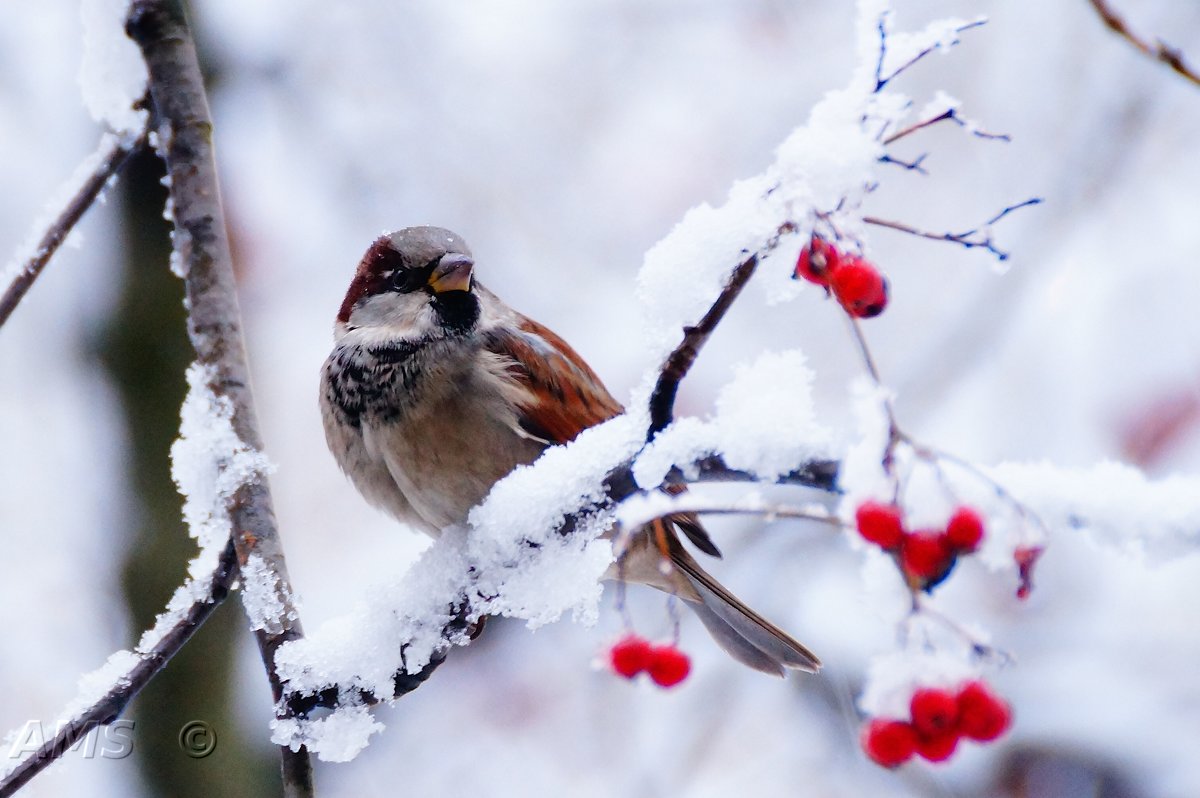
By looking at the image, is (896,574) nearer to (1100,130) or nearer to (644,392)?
(644,392)

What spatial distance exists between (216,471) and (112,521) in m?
2.53

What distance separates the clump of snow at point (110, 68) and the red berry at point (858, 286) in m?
1.33

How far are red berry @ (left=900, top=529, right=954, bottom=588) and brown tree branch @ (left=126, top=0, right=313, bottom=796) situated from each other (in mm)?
962

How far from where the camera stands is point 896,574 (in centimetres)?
134

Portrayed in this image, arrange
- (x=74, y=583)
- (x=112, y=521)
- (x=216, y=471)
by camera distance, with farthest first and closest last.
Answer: (x=74, y=583)
(x=112, y=521)
(x=216, y=471)

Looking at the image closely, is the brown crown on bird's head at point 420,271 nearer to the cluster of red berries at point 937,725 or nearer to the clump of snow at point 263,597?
the clump of snow at point 263,597

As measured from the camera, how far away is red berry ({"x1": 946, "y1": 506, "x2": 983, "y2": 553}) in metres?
1.26

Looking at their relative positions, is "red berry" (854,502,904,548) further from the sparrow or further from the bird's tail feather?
the bird's tail feather

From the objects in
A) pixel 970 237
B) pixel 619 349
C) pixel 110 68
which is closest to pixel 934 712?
pixel 970 237

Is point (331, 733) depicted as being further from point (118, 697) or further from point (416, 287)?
point (416, 287)

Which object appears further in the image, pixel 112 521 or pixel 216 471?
pixel 112 521

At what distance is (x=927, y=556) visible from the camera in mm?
1266

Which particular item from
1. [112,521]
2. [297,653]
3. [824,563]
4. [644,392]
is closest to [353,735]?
[297,653]

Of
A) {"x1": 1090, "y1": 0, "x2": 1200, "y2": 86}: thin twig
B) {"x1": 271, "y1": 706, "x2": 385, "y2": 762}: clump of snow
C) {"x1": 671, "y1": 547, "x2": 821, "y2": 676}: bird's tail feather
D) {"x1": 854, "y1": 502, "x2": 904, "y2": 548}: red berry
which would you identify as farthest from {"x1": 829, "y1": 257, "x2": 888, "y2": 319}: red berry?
{"x1": 671, "y1": 547, "x2": 821, "y2": 676}: bird's tail feather
